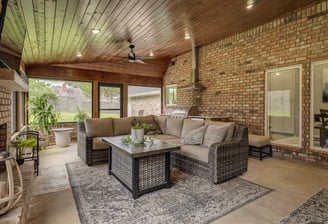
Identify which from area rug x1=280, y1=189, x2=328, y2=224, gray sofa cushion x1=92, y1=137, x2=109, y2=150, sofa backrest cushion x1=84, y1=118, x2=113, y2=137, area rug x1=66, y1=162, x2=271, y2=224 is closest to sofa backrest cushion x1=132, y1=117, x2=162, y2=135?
sofa backrest cushion x1=84, y1=118, x2=113, y2=137

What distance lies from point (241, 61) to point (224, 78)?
2.23 feet

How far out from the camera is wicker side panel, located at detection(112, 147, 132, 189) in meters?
2.68

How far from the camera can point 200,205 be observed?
7.47 feet

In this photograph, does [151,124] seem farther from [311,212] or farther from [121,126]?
[311,212]

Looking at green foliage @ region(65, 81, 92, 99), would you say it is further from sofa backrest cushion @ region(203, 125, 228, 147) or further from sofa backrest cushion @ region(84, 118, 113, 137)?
sofa backrest cushion @ region(203, 125, 228, 147)

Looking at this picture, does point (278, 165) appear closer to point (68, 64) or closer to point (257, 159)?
point (257, 159)

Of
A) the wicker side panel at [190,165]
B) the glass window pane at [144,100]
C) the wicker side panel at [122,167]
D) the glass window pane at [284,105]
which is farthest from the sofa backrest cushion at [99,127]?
the glass window pane at [284,105]

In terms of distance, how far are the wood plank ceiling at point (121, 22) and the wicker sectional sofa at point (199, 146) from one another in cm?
182

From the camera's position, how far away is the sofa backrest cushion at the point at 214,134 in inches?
128

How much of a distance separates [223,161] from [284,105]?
2.62 m

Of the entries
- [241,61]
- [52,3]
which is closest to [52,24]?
[52,3]

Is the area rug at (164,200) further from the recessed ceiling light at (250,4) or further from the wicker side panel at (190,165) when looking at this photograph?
the recessed ceiling light at (250,4)

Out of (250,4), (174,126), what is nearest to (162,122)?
(174,126)

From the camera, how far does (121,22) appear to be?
3.28 metres
